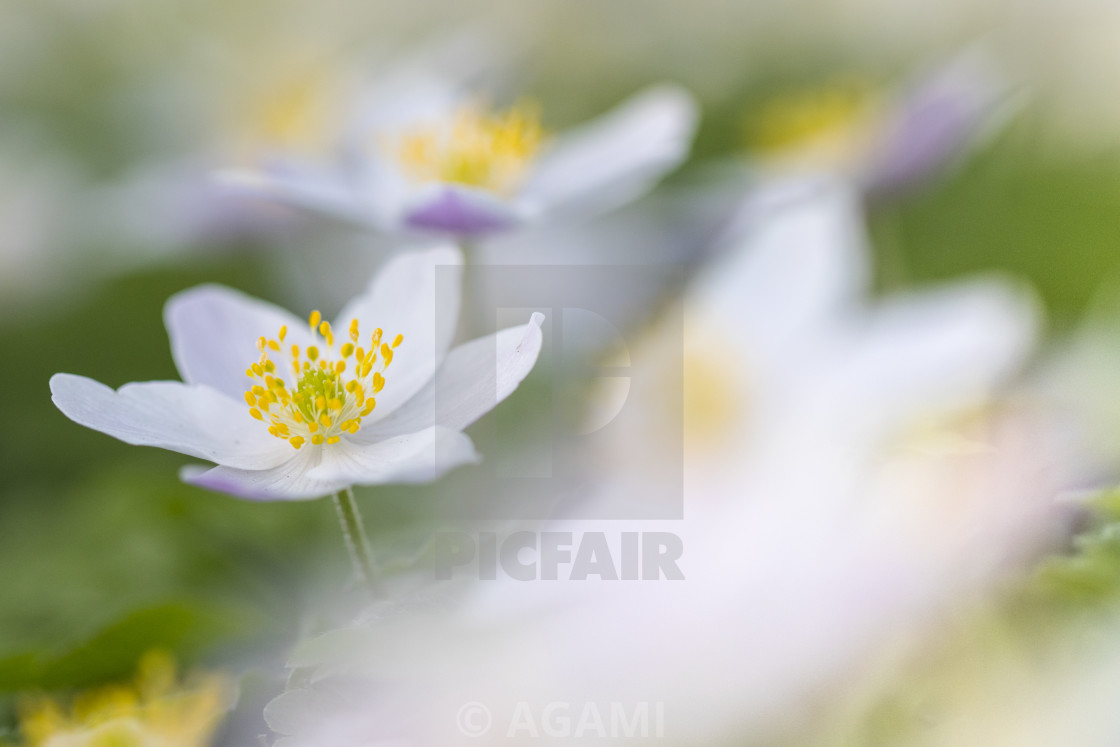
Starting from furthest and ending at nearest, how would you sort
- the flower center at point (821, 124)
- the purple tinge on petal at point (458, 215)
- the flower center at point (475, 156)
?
the flower center at point (821, 124) → the flower center at point (475, 156) → the purple tinge on petal at point (458, 215)

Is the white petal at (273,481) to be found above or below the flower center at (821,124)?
below

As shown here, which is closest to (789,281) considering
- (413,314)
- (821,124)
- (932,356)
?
(932,356)

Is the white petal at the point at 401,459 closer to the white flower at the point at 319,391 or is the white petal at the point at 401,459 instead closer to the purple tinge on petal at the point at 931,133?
the white flower at the point at 319,391

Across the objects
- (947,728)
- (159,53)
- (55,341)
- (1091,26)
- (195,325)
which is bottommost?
(947,728)

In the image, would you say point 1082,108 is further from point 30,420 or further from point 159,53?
point 159,53

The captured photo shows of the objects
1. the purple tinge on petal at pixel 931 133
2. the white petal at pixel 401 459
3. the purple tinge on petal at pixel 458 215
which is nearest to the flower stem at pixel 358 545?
the white petal at pixel 401 459

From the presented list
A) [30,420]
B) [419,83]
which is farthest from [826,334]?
[30,420]
